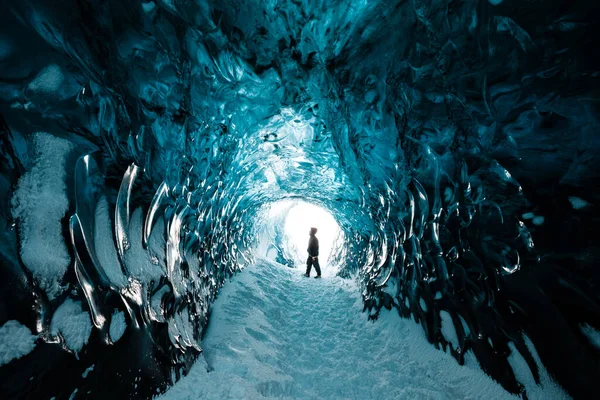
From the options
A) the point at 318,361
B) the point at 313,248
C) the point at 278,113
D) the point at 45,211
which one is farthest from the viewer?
the point at 313,248

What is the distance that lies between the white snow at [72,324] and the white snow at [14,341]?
119 mm

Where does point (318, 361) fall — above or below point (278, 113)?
below

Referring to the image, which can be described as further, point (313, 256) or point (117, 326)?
point (313, 256)

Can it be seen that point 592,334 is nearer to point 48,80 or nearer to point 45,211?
A: point 45,211

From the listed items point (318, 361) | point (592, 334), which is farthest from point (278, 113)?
point (592, 334)

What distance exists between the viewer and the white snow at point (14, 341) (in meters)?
1.00

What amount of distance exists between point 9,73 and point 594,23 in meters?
2.61

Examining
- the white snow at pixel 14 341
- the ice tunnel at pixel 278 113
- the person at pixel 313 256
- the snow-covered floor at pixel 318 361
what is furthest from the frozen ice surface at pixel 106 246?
the person at pixel 313 256

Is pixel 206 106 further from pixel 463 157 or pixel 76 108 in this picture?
pixel 463 157

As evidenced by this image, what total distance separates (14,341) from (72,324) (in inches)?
11.2

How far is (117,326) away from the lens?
162cm

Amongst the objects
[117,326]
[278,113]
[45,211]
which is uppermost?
[278,113]

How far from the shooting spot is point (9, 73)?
1103 millimetres

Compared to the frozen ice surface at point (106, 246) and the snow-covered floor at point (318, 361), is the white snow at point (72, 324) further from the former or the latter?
the snow-covered floor at point (318, 361)
